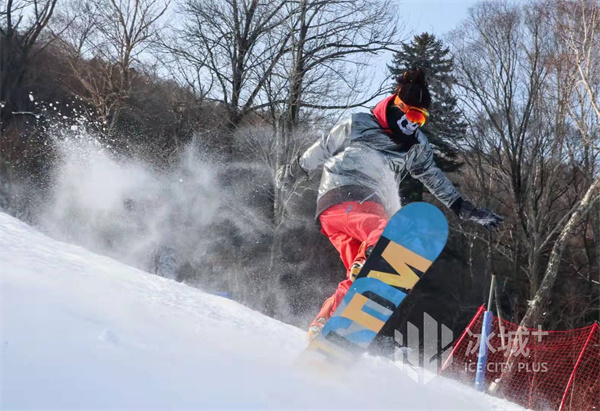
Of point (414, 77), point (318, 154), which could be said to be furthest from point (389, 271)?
point (414, 77)

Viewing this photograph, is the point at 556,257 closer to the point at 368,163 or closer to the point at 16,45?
the point at 368,163

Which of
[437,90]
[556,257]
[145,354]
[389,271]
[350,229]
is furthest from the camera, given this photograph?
[437,90]

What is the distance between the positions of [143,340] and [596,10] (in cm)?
1093

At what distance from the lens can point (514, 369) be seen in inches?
371

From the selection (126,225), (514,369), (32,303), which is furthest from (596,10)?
(32,303)

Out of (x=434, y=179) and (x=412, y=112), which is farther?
(x=434, y=179)

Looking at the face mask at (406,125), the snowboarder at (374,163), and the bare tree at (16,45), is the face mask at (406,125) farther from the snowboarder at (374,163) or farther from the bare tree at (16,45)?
the bare tree at (16,45)

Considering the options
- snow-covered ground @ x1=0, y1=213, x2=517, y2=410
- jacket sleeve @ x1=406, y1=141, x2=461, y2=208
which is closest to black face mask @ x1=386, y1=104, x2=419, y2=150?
jacket sleeve @ x1=406, y1=141, x2=461, y2=208

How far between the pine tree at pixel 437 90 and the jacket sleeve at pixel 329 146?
9093 mm

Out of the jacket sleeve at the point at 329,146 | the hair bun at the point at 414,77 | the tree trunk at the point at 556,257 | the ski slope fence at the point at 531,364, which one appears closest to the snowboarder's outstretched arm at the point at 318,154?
the jacket sleeve at the point at 329,146

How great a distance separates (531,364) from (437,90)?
7.33 meters

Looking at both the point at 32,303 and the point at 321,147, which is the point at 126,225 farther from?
the point at 32,303

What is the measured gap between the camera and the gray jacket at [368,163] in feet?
11.9

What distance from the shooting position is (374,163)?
11.9ft
